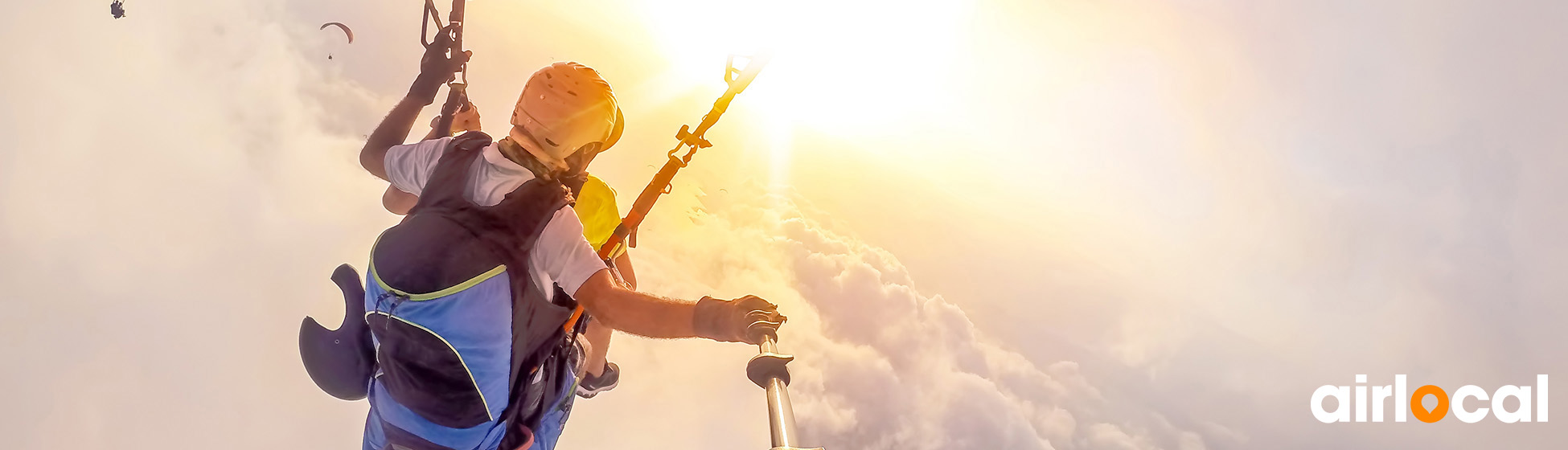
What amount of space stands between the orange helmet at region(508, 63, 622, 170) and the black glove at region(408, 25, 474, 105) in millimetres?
1103

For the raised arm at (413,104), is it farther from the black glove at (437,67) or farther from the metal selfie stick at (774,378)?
the metal selfie stick at (774,378)

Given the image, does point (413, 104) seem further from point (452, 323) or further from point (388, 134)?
point (452, 323)

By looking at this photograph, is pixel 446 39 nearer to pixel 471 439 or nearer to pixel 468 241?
pixel 468 241

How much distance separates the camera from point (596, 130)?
389 centimetres

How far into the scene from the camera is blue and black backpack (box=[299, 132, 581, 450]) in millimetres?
3531

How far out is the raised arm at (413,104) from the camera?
4293 mm

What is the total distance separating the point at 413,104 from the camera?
4.52 m

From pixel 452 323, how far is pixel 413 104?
162 cm

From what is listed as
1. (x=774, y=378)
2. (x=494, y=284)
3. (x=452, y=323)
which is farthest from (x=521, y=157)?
(x=774, y=378)

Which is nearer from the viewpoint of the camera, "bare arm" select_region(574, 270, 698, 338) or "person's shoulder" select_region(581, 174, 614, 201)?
"bare arm" select_region(574, 270, 698, 338)

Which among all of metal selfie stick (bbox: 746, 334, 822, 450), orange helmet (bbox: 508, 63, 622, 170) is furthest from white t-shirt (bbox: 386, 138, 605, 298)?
metal selfie stick (bbox: 746, 334, 822, 450)

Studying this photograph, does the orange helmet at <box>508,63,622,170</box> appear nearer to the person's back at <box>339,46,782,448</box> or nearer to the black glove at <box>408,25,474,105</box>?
the person's back at <box>339,46,782,448</box>

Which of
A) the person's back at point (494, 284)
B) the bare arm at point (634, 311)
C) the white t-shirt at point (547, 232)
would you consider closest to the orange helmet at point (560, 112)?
the person's back at point (494, 284)

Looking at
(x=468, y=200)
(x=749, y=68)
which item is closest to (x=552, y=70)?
(x=468, y=200)
